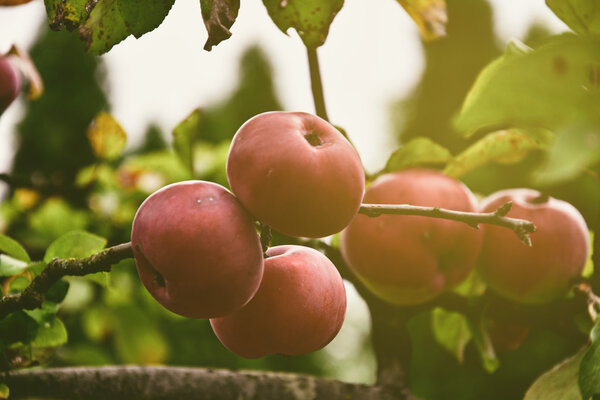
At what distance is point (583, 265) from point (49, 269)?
56cm

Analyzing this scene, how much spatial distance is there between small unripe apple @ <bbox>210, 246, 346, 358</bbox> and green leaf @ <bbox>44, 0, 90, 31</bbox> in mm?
230

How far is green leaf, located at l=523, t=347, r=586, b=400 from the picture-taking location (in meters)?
0.51

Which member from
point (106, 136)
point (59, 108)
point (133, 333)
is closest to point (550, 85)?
point (106, 136)

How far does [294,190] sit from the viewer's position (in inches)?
15.7

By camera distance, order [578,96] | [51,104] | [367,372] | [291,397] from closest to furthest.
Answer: [578,96] < [291,397] < [51,104] < [367,372]

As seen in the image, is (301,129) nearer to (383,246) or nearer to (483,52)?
(383,246)

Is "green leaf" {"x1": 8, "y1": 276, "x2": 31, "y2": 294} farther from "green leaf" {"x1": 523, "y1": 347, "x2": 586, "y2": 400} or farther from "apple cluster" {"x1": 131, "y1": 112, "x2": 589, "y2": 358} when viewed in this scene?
"green leaf" {"x1": 523, "y1": 347, "x2": 586, "y2": 400}

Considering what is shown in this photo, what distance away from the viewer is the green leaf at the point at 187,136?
2.43 feet

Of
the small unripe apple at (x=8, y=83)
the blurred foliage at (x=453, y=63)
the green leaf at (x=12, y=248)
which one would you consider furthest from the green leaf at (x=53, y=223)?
the blurred foliage at (x=453, y=63)

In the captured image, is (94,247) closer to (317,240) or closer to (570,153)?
(317,240)

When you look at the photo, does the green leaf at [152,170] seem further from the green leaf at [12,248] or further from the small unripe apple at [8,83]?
the green leaf at [12,248]

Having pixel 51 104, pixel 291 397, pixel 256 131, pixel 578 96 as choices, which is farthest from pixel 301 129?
pixel 51 104

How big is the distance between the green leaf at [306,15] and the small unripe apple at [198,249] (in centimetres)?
13

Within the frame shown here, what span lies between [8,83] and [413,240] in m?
0.57
